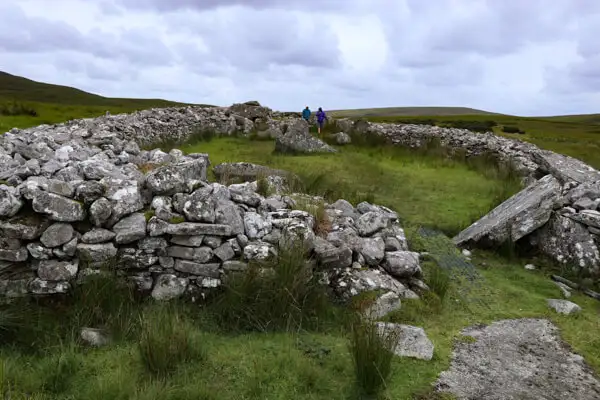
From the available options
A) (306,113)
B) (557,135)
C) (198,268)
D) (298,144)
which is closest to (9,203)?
(198,268)

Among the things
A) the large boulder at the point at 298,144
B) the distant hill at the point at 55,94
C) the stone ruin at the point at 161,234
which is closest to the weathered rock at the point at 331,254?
the stone ruin at the point at 161,234

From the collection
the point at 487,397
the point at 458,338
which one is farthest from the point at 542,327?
the point at 487,397

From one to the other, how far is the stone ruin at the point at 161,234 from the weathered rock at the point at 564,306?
5.07 feet

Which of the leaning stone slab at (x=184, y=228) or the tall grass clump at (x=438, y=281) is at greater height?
the leaning stone slab at (x=184, y=228)

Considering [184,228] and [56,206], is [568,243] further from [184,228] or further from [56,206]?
[56,206]

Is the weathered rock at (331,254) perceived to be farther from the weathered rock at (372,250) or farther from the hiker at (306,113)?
the hiker at (306,113)

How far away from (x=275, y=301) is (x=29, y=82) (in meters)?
99.7

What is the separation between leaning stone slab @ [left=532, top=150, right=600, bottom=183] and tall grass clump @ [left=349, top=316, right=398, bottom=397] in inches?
288

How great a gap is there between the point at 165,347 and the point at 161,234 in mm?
1535

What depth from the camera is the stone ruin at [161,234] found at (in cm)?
482

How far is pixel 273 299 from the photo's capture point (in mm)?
4863

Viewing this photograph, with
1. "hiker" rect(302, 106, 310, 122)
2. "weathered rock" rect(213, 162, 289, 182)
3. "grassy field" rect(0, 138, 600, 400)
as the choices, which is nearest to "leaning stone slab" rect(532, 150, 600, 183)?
"grassy field" rect(0, 138, 600, 400)

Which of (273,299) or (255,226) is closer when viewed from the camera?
(273,299)

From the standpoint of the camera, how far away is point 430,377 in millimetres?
4094
